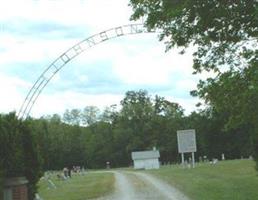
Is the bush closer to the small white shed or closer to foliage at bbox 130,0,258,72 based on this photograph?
foliage at bbox 130,0,258,72

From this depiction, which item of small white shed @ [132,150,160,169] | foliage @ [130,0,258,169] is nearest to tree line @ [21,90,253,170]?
small white shed @ [132,150,160,169]

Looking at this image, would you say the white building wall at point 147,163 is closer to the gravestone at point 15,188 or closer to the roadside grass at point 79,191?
the roadside grass at point 79,191

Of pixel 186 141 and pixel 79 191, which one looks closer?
pixel 79 191

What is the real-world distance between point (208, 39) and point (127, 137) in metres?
117

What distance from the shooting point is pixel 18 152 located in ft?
59.6

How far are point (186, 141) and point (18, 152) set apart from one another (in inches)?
2285

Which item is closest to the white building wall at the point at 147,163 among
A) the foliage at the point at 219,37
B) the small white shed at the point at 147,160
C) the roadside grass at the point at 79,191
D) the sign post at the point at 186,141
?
the small white shed at the point at 147,160

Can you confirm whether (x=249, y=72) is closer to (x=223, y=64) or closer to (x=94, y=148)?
(x=223, y=64)

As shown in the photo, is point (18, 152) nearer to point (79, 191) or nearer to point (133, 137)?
point (79, 191)

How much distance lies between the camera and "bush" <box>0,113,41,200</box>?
17516mm

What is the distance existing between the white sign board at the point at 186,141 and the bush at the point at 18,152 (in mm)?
55158

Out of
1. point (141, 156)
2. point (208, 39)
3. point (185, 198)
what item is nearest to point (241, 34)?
point (208, 39)

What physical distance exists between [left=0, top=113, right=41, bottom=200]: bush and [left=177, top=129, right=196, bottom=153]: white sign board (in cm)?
5516

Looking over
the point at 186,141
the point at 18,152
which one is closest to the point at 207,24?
the point at 18,152
